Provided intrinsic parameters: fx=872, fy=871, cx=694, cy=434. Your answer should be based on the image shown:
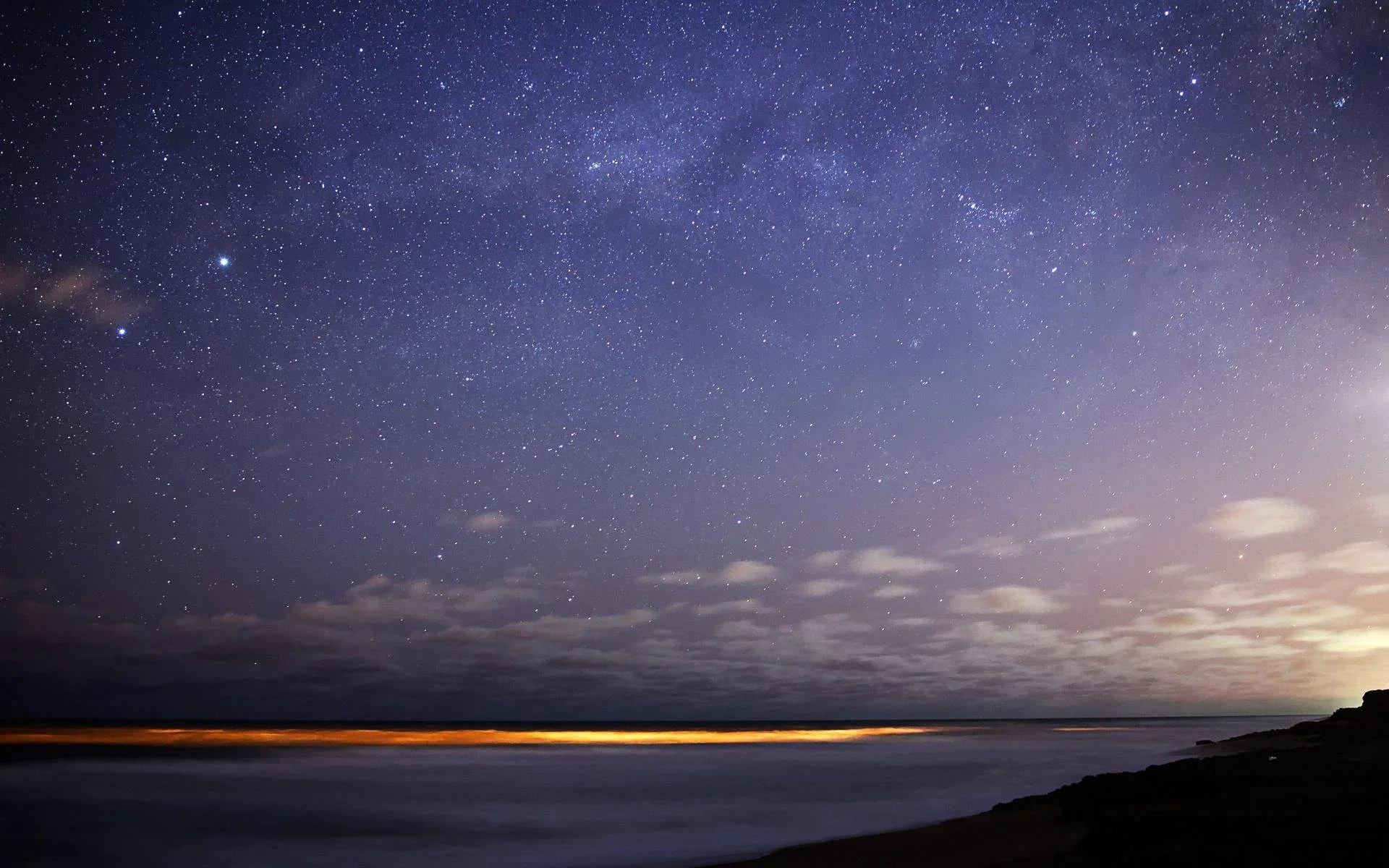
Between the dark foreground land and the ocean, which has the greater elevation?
the dark foreground land

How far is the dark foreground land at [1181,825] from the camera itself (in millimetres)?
8320

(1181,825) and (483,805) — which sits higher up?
(1181,825)

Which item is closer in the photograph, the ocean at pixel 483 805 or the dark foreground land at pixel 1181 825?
the dark foreground land at pixel 1181 825

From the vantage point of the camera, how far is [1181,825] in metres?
9.72

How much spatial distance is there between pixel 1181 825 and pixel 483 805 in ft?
73.7

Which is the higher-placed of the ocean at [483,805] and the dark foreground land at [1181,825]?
the dark foreground land at [1181,825]

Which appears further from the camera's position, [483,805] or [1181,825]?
[483,805]

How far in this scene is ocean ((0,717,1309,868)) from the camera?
18.5 m

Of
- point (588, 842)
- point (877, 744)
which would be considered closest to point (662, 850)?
point (588, 842)

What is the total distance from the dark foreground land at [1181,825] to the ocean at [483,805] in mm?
4321

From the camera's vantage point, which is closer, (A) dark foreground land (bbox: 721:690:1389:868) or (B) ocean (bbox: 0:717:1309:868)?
(A) dark foreground land (bbox: 721:690:1389:868)

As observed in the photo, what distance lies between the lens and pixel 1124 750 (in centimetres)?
5328

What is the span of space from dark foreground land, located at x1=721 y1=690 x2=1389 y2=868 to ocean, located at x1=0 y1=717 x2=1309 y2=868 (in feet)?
14.2

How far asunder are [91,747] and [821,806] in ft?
220
